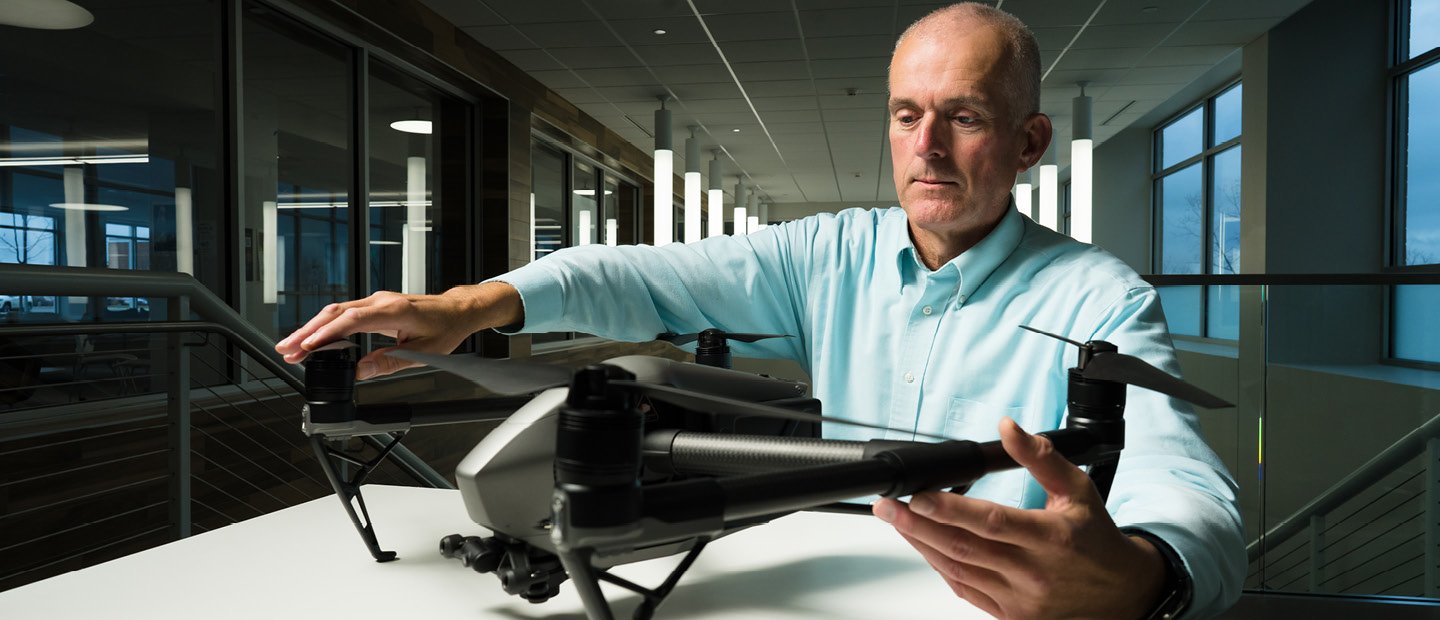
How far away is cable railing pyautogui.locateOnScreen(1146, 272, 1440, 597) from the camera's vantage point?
10.4 ft

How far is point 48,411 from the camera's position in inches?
120

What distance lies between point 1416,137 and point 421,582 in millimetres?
7177

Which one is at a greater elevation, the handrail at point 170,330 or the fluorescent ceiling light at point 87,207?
the fluorescent ceiling light at point 87,207

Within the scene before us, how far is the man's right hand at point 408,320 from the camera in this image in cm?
75

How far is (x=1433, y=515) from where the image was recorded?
10.3 ft

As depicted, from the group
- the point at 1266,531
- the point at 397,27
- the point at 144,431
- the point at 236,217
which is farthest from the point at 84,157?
the point at 1266,531

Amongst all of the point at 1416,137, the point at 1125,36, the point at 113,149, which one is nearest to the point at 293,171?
the point at 113,149

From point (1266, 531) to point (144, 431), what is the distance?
13.8 ft

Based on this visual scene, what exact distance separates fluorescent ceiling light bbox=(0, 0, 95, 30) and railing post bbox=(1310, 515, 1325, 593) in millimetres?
4897

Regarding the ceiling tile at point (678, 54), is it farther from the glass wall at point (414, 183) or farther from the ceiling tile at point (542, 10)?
the glass wall at point (414, 183)

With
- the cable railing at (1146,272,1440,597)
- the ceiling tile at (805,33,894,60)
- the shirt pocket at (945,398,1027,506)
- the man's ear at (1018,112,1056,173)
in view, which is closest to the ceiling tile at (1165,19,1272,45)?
the ceiling tile at (805,33,894,60)

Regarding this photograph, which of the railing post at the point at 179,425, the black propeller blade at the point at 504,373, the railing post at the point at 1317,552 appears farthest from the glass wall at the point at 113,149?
the railing post at the point at 1317,552

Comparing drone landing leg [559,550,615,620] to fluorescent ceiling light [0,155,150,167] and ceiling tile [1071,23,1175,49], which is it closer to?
fluorescent ceiling light [0,155,150,167]

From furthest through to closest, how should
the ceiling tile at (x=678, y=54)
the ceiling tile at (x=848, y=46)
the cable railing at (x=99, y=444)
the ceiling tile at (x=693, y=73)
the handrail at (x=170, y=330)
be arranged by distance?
1. the ceiling tile at (x=693, y=73)
2. the ceiling tile at (x=678, y=54)
3. the ceiling tile at (x=848, y=46)
4. the cable railing at (x=99, y=444)
5. the handrail at (x=170, y=330)
